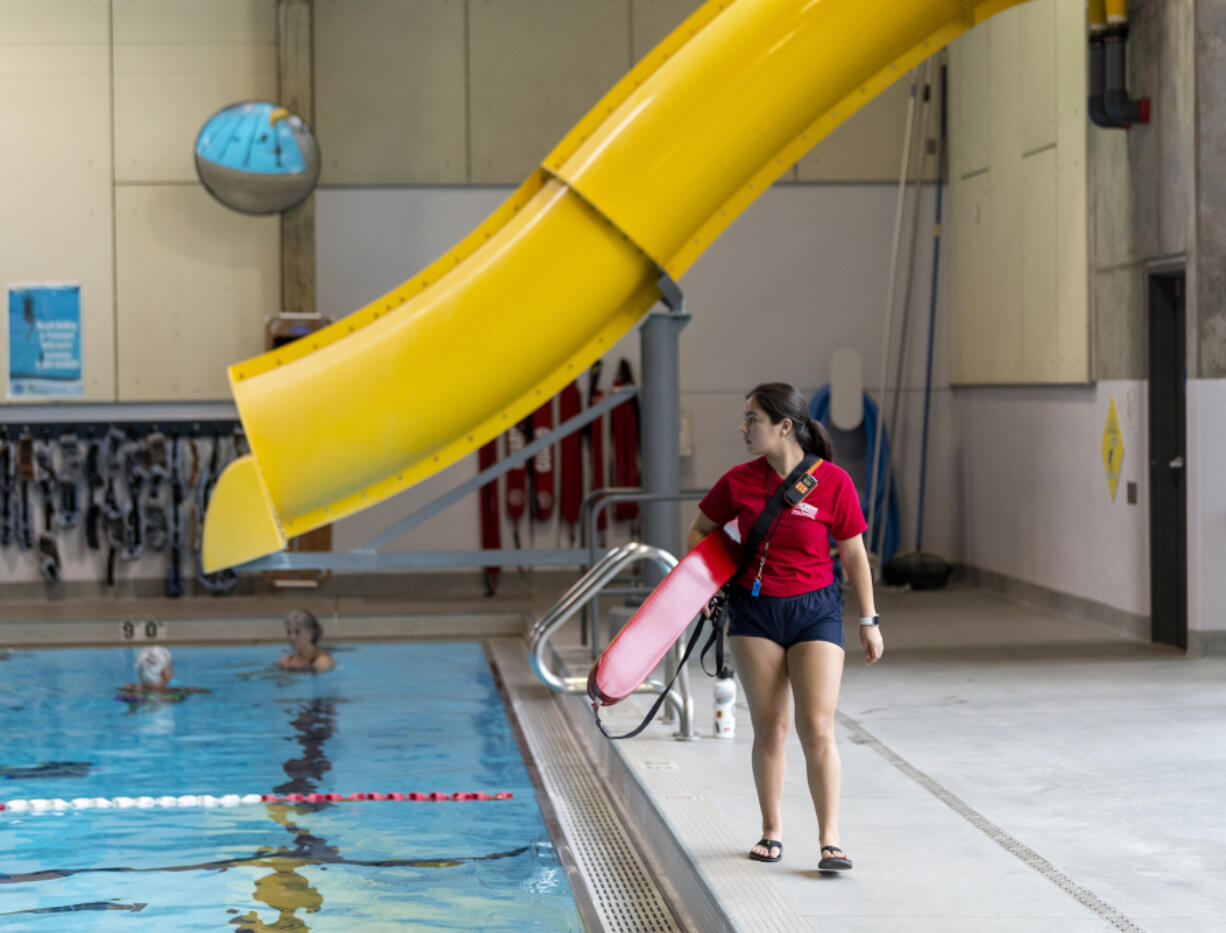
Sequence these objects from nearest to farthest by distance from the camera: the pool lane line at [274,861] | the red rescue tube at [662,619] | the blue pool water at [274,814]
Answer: the red rescue tube at [662,619] → the blue pool water at [274,814] → the pool lane line at [274,861]

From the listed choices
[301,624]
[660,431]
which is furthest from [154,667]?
[660,431]

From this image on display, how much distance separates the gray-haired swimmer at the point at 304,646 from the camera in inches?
368

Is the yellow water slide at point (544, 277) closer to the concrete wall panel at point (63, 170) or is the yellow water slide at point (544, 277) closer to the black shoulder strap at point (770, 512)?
the black shoulder strap at point (770, 512)

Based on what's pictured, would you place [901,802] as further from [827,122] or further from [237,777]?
[827,122]

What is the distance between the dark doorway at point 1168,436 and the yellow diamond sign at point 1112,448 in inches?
17.8

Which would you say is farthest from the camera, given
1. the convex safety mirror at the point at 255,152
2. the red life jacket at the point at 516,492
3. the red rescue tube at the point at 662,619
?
the red life jacket at the point at 516,492

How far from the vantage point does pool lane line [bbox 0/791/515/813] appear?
6336 millimetres

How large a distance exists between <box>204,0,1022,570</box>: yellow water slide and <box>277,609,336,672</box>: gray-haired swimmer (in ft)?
→ 7.22

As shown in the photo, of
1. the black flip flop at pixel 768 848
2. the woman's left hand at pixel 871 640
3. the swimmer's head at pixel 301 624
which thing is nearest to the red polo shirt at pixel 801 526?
the woman's left hand at pixel 871 640

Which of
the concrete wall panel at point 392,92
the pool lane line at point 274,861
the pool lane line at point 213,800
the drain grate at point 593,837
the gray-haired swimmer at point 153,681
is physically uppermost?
the concrete wall panel at point 392,92

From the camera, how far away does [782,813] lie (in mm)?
5117

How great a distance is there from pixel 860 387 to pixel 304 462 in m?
6.50

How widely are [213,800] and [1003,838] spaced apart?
3.24 meters

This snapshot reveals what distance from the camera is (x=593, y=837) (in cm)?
567
